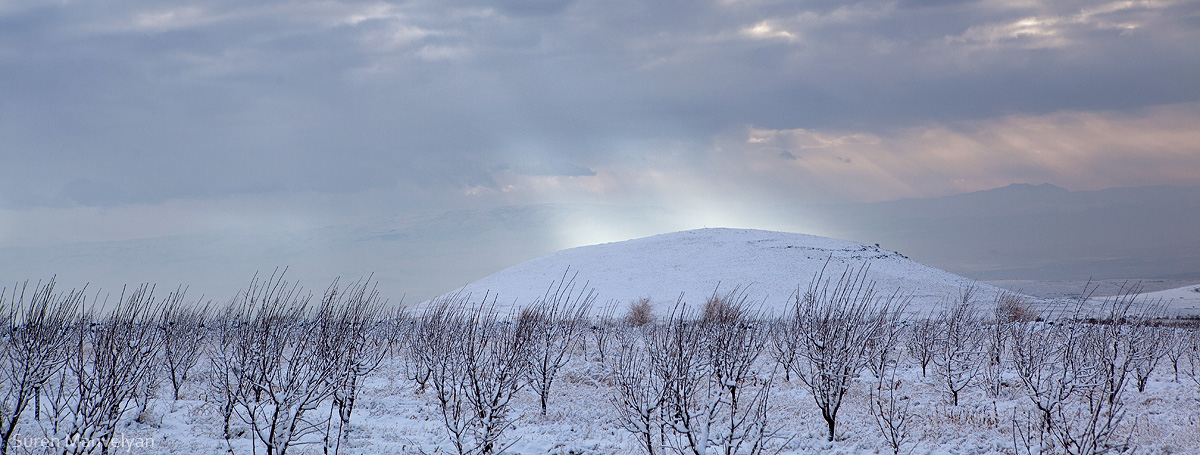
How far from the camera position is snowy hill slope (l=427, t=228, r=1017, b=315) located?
2422 inches

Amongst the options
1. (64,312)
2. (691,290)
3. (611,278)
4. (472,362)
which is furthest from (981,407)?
(611,278)

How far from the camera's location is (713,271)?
68.6 m

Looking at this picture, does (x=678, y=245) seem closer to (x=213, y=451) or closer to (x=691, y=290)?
(x=691, y=290)

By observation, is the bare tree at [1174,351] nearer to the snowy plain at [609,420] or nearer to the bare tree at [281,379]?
the snowy plain at [609,420]

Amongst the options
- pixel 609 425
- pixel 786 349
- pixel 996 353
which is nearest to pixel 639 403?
pixel 609 425

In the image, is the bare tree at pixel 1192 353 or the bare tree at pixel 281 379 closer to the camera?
the bare tree at pixel 281 379

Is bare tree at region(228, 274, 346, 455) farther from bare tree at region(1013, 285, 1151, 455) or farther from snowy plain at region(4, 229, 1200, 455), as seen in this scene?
bare tree at region(1013, 285, 1151, 455)

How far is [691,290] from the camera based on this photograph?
6319 centimetres

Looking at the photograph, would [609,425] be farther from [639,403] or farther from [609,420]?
[639,403]

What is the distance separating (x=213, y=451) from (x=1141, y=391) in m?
24.3

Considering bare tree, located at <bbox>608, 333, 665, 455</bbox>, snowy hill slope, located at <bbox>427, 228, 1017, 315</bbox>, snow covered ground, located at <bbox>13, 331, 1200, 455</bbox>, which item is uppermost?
snowy hill slope, located at <bbox>427, 228, 1017, 315</bbox>

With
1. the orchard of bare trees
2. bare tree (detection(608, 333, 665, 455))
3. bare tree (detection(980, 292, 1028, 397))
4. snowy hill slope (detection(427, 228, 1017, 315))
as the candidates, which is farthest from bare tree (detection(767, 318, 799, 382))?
snowy hill slope (detection(427, 228, 1017, 315))

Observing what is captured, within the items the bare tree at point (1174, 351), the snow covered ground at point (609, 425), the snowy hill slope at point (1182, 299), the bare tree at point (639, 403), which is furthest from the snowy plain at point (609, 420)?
the snowy hill slope at point (1182, 299)

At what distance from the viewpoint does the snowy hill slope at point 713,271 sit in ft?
202
